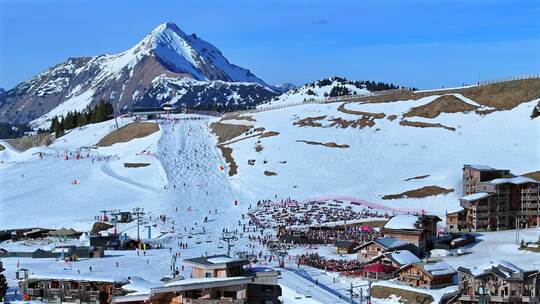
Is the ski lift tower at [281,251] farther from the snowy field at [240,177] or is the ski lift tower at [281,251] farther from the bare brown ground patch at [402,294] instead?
the bare brown ground patch at [402,294]

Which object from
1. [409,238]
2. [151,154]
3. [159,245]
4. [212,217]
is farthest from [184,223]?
[151,154]

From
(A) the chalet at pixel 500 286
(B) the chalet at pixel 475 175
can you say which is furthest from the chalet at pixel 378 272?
(B) the chalet at pixel 475 175

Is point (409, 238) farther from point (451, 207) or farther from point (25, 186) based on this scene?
point (25, 186)

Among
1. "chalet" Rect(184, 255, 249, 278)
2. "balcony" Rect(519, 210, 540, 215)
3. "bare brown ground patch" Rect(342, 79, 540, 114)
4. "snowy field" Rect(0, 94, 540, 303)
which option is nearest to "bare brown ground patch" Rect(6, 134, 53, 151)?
"snowy field" Rect(0, 94, 540, 303)

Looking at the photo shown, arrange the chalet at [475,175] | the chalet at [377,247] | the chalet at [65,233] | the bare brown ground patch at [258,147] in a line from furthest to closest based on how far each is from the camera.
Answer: the bare brown ground patch at [258,147] → the chalet at [475,175] → the chalet at [65,233] → the chalet at [377,247]

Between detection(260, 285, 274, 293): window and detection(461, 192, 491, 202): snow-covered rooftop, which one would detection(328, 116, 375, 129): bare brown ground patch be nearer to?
detection(461, 192, 491, 202): snow-covered rooftop

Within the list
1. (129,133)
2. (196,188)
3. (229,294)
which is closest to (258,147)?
(196,188)

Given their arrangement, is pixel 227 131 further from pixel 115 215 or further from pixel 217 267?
pixel 217 267
